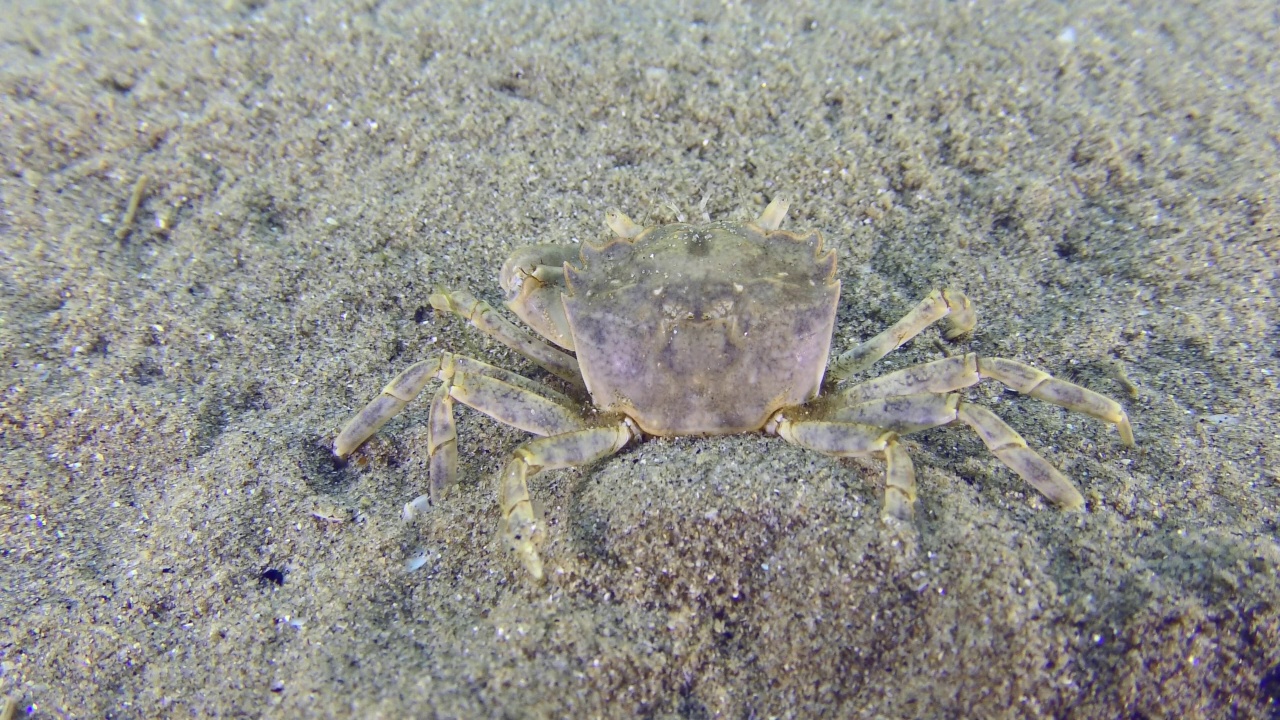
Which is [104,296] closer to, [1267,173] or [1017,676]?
[1017,676]

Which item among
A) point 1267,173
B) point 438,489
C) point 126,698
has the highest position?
point 1267,173

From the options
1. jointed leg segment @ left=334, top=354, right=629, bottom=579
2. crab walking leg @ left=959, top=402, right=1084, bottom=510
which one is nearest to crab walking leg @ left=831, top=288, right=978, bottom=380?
crab walking leg @ left=959, top=402, right=1084, bottom=510

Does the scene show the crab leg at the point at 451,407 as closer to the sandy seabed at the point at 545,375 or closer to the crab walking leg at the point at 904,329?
the sandy seabed at the point at 545,375

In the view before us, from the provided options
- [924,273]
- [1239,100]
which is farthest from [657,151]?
[1239,100]

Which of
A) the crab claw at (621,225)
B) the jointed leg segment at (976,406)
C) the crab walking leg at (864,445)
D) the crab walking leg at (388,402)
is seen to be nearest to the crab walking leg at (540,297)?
the crab claw at (621,225)

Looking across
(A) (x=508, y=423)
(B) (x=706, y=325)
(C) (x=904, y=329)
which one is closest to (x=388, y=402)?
(A) (x=508, y=423)

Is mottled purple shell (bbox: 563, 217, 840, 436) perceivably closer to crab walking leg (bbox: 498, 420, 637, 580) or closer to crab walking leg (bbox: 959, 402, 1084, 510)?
crab walking leg (bbox: 498, 420, 637, 580)
